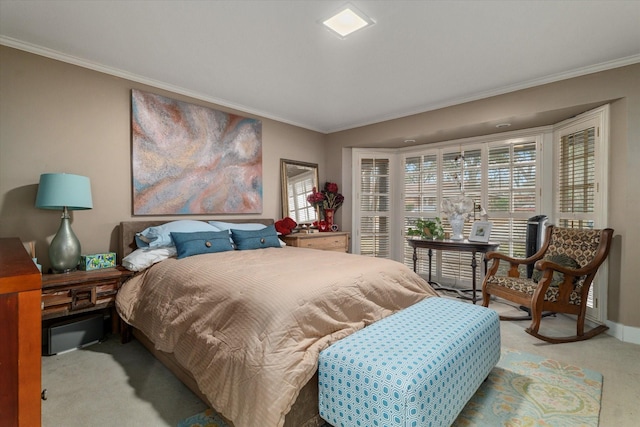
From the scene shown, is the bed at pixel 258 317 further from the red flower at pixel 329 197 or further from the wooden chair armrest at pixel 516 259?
the red flower at pixel 329 197

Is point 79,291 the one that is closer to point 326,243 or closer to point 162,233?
point 162,233

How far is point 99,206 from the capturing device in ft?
9.80

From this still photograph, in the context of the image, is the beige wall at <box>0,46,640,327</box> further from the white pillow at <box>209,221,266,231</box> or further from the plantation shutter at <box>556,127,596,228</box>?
the white pillow at <box>209,221,266,231</box>

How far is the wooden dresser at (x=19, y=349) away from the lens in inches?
27.2

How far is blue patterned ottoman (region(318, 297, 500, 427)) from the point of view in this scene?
1321 mm

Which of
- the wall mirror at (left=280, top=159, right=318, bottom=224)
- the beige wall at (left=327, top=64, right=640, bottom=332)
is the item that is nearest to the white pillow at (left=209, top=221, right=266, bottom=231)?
the wall mirror at (left=280, top=159, right=318, bottom=224)

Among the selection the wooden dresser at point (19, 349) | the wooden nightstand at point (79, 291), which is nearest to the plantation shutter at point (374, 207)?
the wooden nightstand at point (79, 291)

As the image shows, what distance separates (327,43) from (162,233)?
2.27 m

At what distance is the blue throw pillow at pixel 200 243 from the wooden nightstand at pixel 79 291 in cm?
45

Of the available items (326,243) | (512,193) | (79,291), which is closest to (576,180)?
(512,193)

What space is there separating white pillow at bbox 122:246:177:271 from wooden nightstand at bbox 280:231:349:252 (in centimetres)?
156

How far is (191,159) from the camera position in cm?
358

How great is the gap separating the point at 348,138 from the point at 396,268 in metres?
3.09

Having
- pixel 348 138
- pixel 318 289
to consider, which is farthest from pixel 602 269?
pixel 348 138
